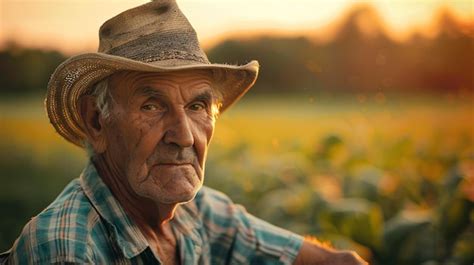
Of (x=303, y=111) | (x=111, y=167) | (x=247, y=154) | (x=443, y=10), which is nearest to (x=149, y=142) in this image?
(x=111, y=167)

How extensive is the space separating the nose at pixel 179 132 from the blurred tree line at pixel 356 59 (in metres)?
4.13

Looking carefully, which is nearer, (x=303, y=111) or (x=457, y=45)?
(x=457, y=45)

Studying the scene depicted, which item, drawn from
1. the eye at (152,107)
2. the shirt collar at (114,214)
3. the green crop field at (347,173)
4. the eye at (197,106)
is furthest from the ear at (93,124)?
the green crop field at (347,173)

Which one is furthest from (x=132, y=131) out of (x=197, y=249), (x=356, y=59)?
(x=356, y=59)

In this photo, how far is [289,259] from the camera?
3725 millimetres

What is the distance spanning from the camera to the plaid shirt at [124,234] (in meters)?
2.89

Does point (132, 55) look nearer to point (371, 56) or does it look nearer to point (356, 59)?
point (371, 56)

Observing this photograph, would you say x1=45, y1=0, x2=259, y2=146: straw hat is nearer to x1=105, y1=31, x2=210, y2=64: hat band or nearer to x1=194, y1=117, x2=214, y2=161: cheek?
x1=105, y1=31, x2=210, y2=64: hat band

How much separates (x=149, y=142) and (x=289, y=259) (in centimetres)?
108

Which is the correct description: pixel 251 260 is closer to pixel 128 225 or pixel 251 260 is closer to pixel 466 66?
pixel 128 225

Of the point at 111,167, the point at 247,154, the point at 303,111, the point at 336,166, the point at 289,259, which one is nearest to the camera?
the point at 111,167

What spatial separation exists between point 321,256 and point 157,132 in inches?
46.0

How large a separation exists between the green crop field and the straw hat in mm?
1927

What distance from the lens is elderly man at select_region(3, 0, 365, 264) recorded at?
9.93 feet
